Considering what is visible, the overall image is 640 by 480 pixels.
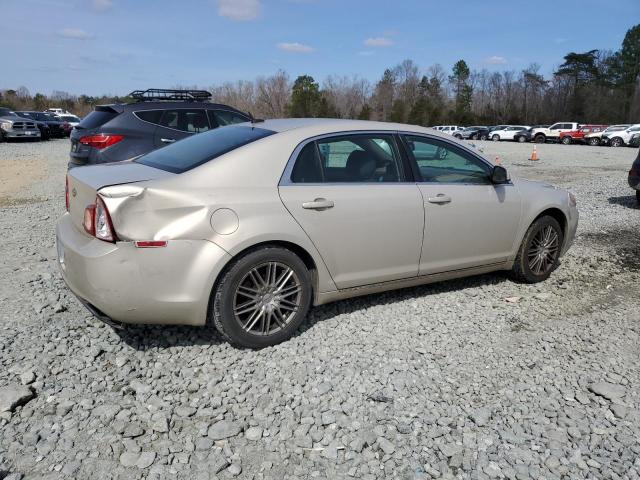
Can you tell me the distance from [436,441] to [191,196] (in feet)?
6.77

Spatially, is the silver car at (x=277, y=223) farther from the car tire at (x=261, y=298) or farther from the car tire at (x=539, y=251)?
the car tire at (x=539, y=251)

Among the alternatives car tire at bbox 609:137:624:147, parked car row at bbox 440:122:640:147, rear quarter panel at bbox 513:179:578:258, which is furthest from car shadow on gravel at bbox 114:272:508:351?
car tire at bbox 609:137:624:147

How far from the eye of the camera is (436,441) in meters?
2.81

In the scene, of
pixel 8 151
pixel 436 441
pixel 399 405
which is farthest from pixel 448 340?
pixel 8 151

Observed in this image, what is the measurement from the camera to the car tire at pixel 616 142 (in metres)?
38.0

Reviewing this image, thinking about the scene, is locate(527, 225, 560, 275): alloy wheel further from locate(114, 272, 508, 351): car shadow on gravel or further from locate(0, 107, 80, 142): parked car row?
locate(0, 107, 80, 142): parked car row

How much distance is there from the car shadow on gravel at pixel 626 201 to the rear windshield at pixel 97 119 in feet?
30.4

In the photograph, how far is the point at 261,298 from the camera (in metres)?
3.68

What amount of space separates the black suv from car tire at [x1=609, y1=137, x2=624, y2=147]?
37427 mm

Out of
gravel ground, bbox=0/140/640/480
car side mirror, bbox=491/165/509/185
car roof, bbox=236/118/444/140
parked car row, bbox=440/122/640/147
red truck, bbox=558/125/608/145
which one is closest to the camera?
gravel ground, bbox=0/140/640/480

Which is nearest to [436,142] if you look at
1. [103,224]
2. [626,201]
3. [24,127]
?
[103,224]

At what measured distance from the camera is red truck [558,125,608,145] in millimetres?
41175

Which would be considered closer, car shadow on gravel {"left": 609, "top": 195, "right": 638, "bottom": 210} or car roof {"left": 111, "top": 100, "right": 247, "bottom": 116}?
car roof {"left": 111, "top": 100, "right": 247, "bottom": 116}

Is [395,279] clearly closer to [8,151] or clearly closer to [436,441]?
[436,441]
